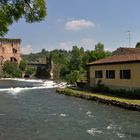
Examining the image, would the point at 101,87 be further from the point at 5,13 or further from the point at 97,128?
the point at 5,13

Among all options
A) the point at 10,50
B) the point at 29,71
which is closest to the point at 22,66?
the point at 29,71

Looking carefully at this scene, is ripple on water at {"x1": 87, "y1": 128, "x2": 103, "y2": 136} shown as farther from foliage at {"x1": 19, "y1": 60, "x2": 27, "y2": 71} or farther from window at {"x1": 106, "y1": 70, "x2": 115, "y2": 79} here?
foliage at {"x1": 19, "y1": 60, "x2": 27, "y2": 71}

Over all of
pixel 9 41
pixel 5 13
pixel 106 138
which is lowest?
pixel 106 138

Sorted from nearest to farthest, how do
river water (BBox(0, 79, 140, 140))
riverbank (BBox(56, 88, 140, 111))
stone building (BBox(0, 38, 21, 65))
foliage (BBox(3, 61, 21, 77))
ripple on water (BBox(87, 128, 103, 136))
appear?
river water (BBox(0, 79, 140, 140))
ripple on water (BBox(87, 128, 103, 136))
riverbank (BBox(56, 88, 140, 111))
foliage (BBox(3, 61, 21, 77))
stone building (BBox(0, 38, 21, 65))

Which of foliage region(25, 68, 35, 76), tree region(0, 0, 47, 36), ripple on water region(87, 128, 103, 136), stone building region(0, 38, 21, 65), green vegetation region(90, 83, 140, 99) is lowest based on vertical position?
ripple on water region(87, 128, 103, 136)

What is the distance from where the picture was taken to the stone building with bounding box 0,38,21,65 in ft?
415

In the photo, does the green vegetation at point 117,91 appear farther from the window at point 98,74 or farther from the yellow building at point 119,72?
the window at point 98,74

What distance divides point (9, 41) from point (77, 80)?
77964 millimetres

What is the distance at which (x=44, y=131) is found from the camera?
63.2 ft

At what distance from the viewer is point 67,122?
2216 cm

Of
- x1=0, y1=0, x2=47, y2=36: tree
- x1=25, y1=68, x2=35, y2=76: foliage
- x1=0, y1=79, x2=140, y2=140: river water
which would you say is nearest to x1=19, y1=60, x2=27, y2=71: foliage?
x1=25, y1=68, x2=35, y2=76: foliage

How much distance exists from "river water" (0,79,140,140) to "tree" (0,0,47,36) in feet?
23.3

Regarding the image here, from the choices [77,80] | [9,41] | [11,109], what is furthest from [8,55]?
[11,109]

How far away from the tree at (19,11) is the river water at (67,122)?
7.10m
